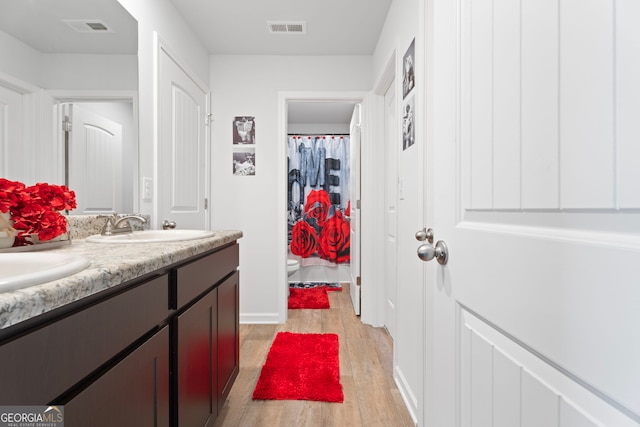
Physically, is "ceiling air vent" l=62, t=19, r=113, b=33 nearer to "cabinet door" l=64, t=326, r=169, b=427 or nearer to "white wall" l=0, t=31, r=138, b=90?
"white wall" l=0, t=31, r=138, b=90

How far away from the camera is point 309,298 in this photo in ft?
12.0

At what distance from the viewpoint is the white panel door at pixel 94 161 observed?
1.33 m

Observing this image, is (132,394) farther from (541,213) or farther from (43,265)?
(541,213)

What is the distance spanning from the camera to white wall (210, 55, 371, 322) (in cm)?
291

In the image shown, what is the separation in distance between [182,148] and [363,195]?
1520mm

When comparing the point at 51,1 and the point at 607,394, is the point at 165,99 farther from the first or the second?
the point at 607,394

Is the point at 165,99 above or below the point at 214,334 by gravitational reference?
above

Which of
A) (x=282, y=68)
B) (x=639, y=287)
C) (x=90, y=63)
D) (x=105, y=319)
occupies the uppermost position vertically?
(x=282, y=68)

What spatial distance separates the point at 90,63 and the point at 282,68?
1.78 metres

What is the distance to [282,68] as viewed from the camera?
115 inches

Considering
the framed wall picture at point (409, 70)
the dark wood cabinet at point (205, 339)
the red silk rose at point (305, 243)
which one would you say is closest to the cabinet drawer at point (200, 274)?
the dark wood cabinet at point (205, 339)

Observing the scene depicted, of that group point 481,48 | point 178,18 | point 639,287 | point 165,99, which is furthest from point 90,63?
point 639,287

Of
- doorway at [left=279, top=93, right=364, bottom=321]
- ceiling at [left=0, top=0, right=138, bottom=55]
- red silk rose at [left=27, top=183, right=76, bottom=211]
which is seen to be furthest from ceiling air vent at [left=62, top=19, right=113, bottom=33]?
doorway at [left=279, top=93, right=364, bottom=321]

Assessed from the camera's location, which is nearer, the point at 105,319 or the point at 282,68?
the point at 105,319
